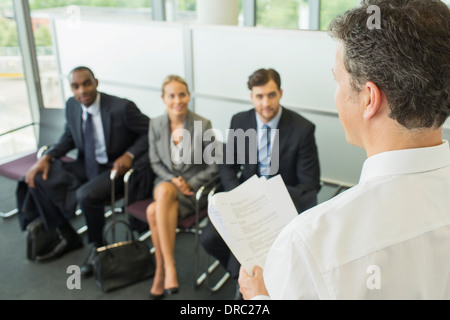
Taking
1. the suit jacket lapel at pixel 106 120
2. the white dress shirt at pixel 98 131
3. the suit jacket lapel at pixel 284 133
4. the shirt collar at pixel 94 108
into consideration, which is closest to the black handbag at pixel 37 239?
the white dress shirt at pixel 98 131

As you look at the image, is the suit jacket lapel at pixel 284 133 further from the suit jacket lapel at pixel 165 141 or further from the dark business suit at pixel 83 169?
the dark business suit at pixel 83 169

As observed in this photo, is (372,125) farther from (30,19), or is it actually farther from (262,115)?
(30,19)

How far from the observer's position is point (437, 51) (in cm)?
85

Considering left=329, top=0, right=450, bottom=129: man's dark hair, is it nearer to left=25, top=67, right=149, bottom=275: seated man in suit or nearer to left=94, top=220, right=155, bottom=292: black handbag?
left=94, top=220, right=155, bottom=292: black handbag

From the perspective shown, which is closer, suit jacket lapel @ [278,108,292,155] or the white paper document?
the white paper document

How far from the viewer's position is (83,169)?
3.46 metres

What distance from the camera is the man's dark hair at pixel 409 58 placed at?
2.81ft

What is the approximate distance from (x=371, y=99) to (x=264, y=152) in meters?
2.02

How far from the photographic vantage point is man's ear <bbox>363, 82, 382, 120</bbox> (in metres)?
0.91

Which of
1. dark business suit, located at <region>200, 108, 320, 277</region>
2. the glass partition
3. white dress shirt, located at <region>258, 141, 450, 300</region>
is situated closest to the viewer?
white dress shirt, located at <region>258, 141, 450, 300</region>

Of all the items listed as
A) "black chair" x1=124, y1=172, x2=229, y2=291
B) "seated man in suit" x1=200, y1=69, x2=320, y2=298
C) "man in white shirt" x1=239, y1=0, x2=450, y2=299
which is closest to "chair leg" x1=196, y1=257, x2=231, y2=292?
"black chair" x1=124, y1=172, x2=229, y2=291
